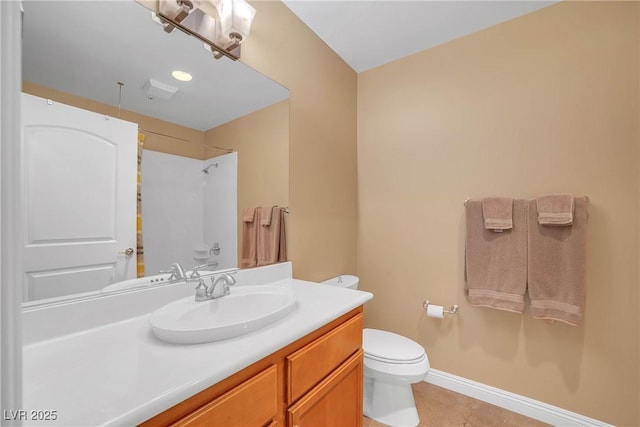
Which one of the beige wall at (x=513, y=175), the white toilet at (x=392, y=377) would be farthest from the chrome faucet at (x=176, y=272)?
the beige wall at (x=513, y=175)

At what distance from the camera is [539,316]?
152cm

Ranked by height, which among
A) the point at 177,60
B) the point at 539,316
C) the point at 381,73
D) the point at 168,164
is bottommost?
the point at 539,316

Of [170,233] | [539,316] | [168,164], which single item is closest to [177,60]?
[168,164]

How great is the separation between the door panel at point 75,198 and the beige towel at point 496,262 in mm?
1832

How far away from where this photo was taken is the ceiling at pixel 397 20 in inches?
63.2

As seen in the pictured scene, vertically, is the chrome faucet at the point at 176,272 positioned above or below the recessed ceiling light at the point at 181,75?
below

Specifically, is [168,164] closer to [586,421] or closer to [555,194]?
[555,194]

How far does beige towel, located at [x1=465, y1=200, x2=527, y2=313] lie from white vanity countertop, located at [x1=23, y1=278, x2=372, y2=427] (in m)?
1.25

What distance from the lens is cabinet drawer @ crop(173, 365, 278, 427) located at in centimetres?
63

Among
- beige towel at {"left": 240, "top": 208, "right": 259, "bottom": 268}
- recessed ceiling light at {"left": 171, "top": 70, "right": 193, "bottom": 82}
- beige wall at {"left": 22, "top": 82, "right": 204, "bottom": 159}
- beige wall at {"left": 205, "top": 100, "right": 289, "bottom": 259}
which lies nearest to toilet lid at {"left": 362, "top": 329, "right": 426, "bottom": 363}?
beige towel at {"left": 240, "top": 208, "right": 259, "bottom": 268}

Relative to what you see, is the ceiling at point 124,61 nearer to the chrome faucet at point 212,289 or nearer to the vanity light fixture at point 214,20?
the vanity light fixture at point 214,20

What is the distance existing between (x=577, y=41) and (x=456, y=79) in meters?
0.62

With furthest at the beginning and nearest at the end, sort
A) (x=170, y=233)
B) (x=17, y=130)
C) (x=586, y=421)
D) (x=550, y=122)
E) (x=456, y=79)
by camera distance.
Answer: (x=456, y=79) < (x=550, y=122) < (x=586, y=421) < (x=170, y=233) < (x=17, y=130)

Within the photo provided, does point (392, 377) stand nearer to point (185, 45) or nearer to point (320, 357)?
point (320, 357)
